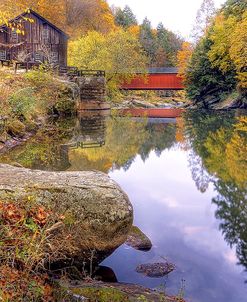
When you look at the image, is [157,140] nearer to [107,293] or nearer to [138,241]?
[138,241]

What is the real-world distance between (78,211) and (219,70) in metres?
36.9

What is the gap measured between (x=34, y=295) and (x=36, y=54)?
35.5 metres

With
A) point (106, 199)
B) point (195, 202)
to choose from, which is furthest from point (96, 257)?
point (195, 202)

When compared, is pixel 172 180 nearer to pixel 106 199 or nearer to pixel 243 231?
pixel 243 231

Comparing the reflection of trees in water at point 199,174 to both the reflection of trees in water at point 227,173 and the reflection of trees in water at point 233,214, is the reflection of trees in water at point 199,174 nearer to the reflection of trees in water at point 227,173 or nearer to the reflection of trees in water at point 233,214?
the reflection of trees in water at point 227,173

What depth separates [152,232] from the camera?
5.80m

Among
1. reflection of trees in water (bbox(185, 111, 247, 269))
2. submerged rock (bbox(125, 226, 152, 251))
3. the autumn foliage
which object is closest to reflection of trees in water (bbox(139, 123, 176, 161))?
reflection of trees in water (bbox(185, 111, 247, 269))

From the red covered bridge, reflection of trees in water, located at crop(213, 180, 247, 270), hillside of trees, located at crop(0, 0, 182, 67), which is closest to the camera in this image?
reflection of trees in water, located at crop(213, 180, 247, 270)

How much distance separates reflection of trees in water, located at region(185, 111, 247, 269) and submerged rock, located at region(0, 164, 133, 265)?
171 centimetres

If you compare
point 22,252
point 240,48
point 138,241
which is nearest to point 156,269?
point 138,241

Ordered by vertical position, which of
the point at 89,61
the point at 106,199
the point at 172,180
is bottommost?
the point at 172,180

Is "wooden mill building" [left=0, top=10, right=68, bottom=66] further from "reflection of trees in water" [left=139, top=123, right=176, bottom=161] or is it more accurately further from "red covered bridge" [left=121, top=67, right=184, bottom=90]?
"reflection of trees in water" [left=139, top=123, right=176, bottom=161]

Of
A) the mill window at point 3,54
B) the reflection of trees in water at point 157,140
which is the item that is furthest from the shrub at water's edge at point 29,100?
the mill window at point 3,54

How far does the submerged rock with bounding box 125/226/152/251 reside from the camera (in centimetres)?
513
